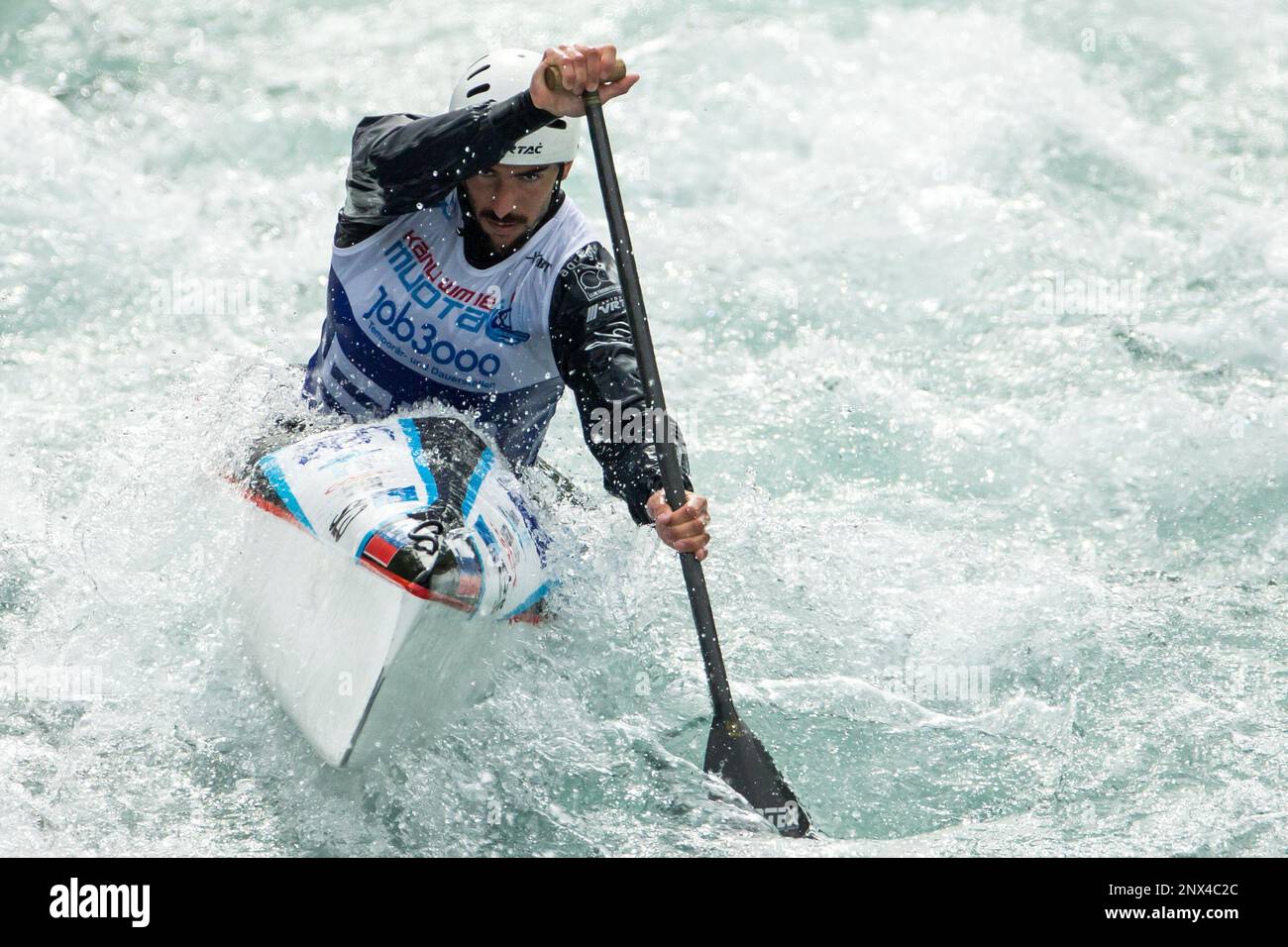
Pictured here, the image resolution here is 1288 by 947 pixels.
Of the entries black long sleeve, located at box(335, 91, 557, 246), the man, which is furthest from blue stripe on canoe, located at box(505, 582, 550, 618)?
black long sleeve, located at box(335, 91, 557, 246)

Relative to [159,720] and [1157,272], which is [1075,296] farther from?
[159,720]

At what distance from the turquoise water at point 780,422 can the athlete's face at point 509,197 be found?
89 cm

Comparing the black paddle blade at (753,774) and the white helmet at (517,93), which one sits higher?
the white helmet at (517,93)

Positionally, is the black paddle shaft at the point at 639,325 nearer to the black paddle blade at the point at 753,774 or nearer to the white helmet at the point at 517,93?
the white helmet at the point at 517,93

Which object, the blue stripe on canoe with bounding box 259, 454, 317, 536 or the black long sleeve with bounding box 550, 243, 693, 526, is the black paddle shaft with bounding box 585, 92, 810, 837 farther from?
the blue stripe on canoe with bounding box 259, 454, 317, 536

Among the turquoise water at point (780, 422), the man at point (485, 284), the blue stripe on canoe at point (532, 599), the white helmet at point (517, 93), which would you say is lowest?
the turquoise water at point (780, 422)

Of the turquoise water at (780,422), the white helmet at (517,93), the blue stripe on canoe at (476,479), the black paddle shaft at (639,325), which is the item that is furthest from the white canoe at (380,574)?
the white helmet at (517,93)

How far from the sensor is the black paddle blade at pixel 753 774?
374 centimetres

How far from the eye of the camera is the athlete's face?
3.68m

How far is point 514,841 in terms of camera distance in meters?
3.68

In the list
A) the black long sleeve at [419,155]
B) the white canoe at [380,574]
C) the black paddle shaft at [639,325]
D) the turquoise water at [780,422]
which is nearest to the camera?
the white canoe at [380,574]

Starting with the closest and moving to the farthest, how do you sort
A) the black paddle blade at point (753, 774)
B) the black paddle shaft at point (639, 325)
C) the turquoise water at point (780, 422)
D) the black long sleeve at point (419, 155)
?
the black long sleeve at point (419, 155)
the black paddle shaft at point (639, 325)
the black paddle blade at point (753, 774)
the turquoise water at point (780, 422)

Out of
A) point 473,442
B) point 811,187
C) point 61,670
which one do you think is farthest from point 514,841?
point 811,187

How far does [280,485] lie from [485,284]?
772mm
